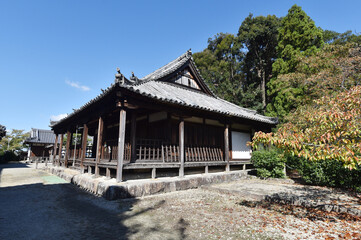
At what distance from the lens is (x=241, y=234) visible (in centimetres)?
356

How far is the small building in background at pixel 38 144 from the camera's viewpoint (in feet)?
110

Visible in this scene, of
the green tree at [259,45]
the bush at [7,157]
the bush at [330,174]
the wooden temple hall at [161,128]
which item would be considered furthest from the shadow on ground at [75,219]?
the bush at [7,157]

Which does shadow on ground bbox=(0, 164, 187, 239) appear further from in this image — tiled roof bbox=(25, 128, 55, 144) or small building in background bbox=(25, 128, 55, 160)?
tiled roof bbox=(25, 128, 55, 144)

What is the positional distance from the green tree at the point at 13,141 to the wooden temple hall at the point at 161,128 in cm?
2920

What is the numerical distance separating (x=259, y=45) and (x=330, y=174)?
2432cm

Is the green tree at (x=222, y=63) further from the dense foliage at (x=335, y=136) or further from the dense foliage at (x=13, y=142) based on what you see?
the dense foliage at (x=13, y=142)

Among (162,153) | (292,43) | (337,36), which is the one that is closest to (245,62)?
(292,43)

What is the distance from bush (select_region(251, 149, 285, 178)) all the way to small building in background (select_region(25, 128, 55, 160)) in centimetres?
3482

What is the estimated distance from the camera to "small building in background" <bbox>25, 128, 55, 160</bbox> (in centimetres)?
3353

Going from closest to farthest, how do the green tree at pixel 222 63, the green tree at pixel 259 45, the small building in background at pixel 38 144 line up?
the green tree at pixel 259 45 < the green tree at pixel 222 63 < the small building in background at pixel 38 144

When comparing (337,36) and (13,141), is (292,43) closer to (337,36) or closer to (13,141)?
(337,36)

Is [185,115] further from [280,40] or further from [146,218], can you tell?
[280,40]

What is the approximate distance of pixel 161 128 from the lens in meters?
9.66

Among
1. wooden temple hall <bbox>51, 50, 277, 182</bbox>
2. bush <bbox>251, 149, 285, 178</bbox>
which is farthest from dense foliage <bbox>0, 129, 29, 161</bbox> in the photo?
bush <bbox>251, 149, 285, 178</bbox>
